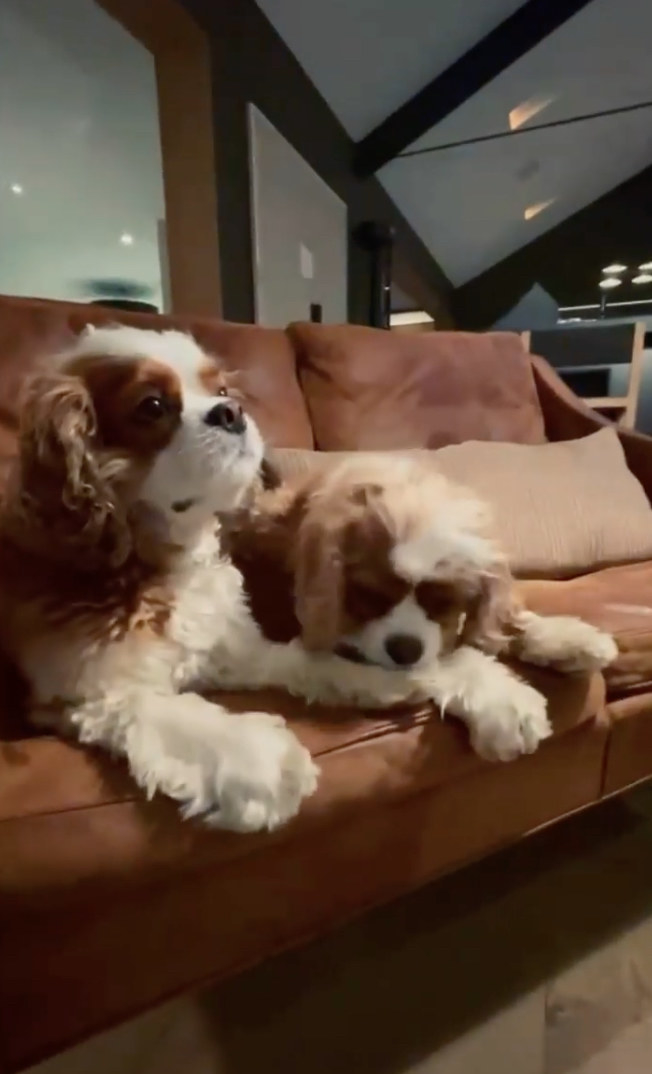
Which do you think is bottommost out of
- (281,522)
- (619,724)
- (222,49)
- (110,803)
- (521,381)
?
(619,724)

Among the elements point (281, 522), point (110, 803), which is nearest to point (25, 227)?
point (281, 522)

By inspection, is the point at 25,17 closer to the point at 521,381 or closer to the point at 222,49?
the point at 222,49

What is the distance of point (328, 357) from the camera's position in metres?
1.93

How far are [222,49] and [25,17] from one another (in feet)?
2.68

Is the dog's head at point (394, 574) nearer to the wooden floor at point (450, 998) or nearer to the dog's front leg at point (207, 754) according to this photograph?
the dog's front leg at point (207, 754)

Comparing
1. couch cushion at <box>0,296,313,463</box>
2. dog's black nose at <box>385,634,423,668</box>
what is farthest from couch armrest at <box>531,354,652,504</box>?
dog's black nose at <box>385,634,423,668</box>

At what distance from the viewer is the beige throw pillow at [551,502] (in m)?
1.71

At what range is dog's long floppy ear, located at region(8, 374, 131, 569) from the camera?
36.4 inches

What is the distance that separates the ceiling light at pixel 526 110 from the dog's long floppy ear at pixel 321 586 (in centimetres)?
543

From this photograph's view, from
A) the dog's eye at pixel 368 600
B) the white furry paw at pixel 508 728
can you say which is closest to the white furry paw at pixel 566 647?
the white furry paw at pixel 508 728

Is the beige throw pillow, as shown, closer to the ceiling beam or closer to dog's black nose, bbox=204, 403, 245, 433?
dog's black nose, bbox=204, 403, 245, 433

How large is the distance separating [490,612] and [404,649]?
0.14m

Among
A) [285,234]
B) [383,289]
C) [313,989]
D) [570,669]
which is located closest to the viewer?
[570,669]

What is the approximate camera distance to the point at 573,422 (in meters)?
2.19
